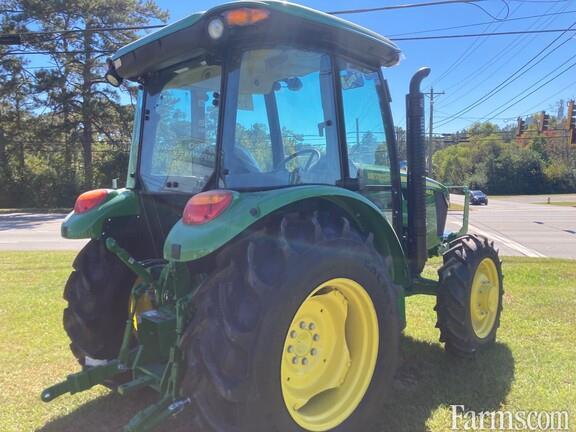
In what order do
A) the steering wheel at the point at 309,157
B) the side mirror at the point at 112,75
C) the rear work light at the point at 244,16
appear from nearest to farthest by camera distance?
the rear work light at the point at 244,16
the steering wheel at the point at 309,157
the side mirror at the point at 112,75

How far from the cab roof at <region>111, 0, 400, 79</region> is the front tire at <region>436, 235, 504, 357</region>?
1.71m

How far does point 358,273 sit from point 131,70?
196 centimetres

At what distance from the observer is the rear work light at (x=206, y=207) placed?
2385 millimetres

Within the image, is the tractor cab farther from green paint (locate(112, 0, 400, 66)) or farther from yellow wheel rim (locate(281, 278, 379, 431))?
yellow wheel rim (locate(281, 278, 379, 431))

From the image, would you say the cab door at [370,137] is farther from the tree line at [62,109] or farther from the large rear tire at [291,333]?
the tree line at [62,109]

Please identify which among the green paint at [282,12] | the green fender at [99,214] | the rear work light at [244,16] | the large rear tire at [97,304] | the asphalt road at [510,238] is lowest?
the asphalt road at [510,238]

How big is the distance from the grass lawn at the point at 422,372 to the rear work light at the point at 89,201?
1.34 m

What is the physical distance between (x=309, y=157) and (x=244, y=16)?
99cm

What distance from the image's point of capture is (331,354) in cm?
297

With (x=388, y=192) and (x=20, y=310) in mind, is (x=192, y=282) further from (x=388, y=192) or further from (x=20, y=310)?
(x=20, y=310)

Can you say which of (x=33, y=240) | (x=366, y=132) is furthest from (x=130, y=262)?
(x=33, y=240)

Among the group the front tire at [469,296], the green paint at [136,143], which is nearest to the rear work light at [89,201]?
the green paint at [136,143]

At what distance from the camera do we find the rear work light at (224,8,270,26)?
2.48m

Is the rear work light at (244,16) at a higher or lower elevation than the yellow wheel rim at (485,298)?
higher
